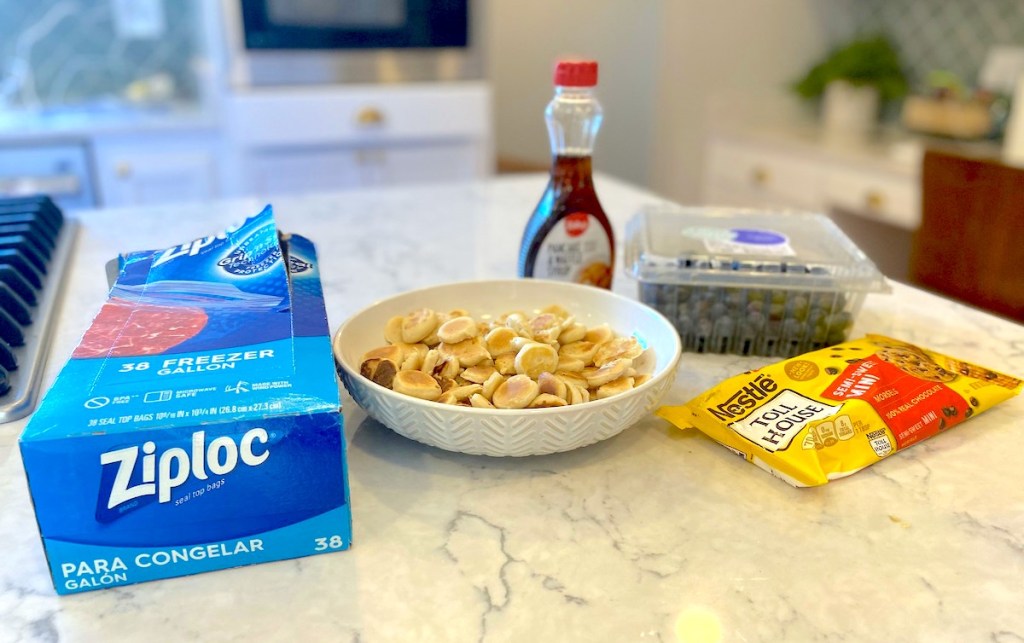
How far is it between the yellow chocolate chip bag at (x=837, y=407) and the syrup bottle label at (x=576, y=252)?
0.73 ft

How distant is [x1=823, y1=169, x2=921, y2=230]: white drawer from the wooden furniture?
0.51m

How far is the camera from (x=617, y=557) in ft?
1.70

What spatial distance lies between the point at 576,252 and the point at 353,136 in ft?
5.02

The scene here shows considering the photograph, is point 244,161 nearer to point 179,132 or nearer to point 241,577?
point 179,132

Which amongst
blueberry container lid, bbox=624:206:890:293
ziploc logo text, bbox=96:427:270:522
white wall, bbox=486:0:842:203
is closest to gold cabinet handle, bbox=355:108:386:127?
white wall, bbox=486:0:842:203

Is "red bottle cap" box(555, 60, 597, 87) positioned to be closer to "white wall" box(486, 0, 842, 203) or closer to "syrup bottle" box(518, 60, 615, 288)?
"syrup bottle" box(518, 60, 615, 288)

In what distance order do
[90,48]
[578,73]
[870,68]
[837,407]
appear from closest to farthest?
[837,407] → [578,73] → [90,48] → [870,68]

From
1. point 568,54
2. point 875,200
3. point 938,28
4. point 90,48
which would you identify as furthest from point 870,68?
point 90,48

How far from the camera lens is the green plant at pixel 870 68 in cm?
256

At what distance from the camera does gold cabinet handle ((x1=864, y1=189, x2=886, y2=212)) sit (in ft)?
6.95

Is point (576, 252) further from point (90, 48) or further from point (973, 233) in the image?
point (90, 48)

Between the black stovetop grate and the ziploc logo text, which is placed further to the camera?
the black stovetop grate

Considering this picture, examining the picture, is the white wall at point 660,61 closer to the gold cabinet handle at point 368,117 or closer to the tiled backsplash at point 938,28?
the tiled backsplash at point 938,28

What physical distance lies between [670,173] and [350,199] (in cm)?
176
